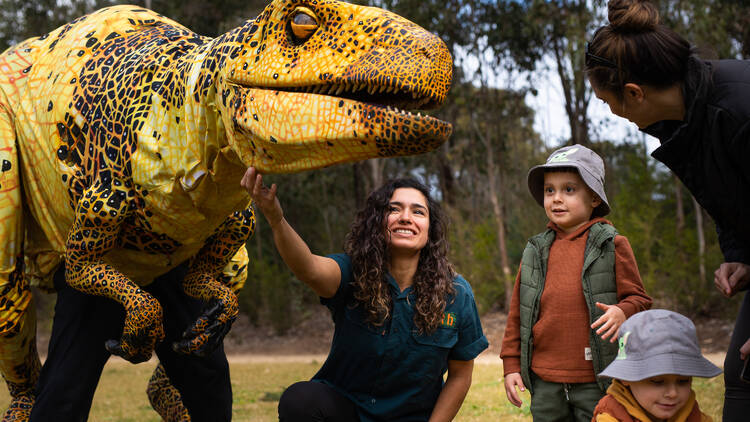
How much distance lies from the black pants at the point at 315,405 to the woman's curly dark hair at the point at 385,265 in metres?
0.39

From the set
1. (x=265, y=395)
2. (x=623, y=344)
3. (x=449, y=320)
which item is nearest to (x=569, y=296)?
(x=449, y=320)

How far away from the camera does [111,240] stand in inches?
118

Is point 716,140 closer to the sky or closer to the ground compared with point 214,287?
closer to the sky

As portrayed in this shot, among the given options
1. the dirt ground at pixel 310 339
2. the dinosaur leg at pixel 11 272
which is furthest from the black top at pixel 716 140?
the dirt ground at pixel 310 339

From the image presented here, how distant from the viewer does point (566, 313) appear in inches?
138

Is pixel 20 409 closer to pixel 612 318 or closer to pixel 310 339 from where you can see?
pixel 612 318

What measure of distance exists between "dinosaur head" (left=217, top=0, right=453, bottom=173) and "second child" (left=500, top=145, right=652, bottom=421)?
1.46m

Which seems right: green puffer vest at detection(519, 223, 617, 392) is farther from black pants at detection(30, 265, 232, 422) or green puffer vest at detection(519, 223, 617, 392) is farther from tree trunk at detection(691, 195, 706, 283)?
tree trunk at detection(691, 195, 706, 283)

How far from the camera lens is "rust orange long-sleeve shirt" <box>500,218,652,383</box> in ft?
11.2

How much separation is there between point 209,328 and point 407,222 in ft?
3.40

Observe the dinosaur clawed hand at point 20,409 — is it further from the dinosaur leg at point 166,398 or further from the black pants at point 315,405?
the black pants at point 315,405

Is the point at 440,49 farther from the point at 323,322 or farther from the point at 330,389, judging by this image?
the point at 323,322

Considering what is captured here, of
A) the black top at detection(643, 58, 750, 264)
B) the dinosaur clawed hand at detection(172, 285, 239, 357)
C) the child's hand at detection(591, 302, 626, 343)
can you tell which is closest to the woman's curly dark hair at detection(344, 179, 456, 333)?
the dinosaur clawed hand at detection(172, 285, 239, 357)

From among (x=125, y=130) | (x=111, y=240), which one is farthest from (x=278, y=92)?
(x=111, y=240)
